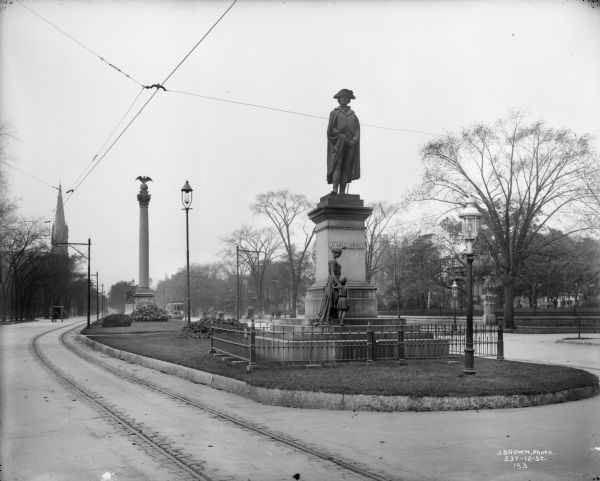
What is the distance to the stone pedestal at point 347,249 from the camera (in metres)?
16.9

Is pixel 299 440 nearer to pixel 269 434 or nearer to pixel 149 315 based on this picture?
pixel 269 434

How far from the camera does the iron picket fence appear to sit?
14.6 m

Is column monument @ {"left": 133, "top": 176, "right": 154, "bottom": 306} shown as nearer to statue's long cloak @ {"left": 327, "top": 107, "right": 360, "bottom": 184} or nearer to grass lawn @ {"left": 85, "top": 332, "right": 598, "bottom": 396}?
statue's long cloak @ {"left": 327, "top": 107, "right": 360, "bottom": 184}

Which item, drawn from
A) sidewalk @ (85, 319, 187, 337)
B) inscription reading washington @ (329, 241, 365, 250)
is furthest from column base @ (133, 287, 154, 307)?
inscription reading washington @ (329, 241, 365, 250)

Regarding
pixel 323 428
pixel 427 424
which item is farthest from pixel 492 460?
pixel 323 428

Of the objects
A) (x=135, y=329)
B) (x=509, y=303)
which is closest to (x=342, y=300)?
(x=135, y=329)

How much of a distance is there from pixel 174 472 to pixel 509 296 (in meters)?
37.3

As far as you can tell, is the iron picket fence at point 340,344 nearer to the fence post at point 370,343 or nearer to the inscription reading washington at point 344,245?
the fence post at point 370,343

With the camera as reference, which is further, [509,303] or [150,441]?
[509,303]

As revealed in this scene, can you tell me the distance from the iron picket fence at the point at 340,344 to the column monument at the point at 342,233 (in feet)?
3.18

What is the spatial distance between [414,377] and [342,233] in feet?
19.8

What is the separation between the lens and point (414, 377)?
1217 centimetres

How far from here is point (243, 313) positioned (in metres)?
94.2

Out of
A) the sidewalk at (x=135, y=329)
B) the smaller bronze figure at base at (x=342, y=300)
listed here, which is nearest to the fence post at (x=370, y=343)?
the smaller bronze figure at base at (x=342, y=300)
